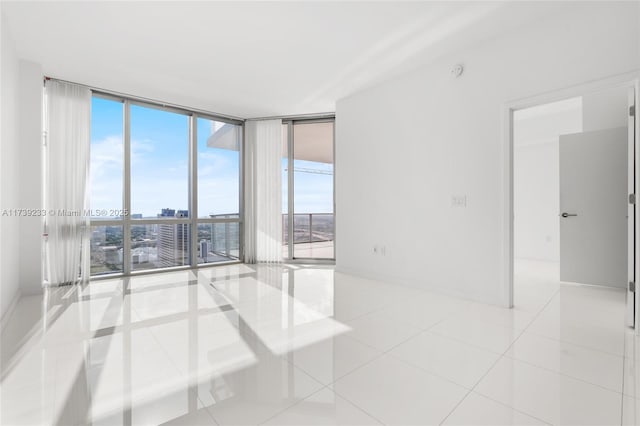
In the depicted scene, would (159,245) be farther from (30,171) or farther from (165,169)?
(30,171)

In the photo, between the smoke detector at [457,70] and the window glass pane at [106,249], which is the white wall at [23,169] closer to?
the window glass pane at [106,249]

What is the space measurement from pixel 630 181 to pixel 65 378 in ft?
14.2

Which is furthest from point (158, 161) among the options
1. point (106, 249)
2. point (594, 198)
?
point (594, 198)

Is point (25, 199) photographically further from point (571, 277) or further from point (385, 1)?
point (571, 277)

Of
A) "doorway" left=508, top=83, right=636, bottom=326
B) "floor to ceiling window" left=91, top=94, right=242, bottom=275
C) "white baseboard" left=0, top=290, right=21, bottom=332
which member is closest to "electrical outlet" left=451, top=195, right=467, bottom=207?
"doorway" left=508, top=83, right=636, bottom=326

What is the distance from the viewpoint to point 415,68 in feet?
12.1

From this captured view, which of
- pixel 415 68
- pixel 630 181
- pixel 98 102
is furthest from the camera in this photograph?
pixel 98 102

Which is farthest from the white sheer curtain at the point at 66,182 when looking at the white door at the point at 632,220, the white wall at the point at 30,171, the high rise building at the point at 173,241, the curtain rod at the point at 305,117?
the white door at the point at 632,220

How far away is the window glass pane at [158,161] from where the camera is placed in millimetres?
4562

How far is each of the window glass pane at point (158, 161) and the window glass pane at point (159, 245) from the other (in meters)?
0.25

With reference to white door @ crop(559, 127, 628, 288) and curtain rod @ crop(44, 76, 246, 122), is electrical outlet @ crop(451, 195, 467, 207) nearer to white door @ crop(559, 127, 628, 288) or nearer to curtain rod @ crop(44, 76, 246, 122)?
white door @ crop(559, 127, 628, 288)

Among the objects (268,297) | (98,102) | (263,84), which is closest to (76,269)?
(98,102)

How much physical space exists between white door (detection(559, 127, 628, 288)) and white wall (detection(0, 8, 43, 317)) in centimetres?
658

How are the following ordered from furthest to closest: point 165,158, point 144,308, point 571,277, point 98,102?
point 165,158
point 98,102
point 571,277
point 144,308
